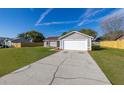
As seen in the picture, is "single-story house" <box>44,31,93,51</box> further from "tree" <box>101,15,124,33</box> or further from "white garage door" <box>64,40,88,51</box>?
"tree" <box>101,15,124,33</box>

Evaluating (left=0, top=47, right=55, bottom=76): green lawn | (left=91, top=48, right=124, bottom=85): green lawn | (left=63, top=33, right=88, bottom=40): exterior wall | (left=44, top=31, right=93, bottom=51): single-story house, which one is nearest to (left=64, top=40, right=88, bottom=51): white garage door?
(left=44, top=31, right=93, bottom=51): single-story house

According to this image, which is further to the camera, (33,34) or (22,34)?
(22,34)

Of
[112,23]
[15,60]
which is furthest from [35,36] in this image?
[15,60]

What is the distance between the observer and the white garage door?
24.7 metres

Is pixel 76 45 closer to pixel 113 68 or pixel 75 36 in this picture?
pixel 75 36

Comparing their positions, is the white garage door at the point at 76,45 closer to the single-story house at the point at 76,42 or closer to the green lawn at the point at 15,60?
the single-story house at the point at 76,42
